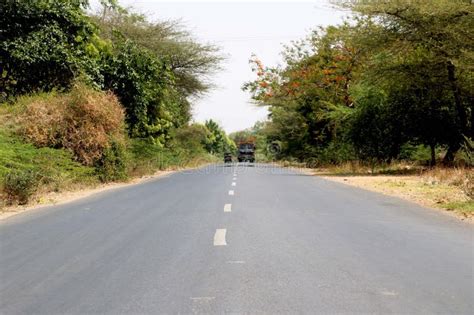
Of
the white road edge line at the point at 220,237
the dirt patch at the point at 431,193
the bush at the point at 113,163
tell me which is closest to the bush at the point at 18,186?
the white road edge line at the point at 220,237

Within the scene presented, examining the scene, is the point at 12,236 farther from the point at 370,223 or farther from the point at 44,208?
the point at 370,223

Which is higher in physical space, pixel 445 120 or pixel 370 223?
pixel 445 120

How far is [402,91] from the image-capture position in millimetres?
26531

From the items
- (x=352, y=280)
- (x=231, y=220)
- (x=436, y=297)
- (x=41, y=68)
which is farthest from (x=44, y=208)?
(x=41, y=68)

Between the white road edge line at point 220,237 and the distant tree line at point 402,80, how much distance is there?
44.6ft

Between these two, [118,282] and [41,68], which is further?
[41,68]

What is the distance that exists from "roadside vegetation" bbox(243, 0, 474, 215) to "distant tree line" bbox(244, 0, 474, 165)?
0.14ft

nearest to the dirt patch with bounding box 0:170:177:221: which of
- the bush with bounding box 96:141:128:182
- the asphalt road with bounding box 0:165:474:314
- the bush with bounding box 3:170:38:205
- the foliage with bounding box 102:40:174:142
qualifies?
the bush with bounding box 3:170:38:205

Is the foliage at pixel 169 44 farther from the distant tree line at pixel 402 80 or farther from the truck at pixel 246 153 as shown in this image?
the truck at pixel 246 153

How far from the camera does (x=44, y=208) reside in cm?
1285

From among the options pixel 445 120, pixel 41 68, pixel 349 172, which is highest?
pixel 41 68

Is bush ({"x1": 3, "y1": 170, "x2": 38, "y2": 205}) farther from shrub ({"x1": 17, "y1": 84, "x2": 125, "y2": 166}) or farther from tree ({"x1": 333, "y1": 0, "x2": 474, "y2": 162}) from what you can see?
tree ({"x1": 333, "y1": 0, "x2": 474, "y2": 162})

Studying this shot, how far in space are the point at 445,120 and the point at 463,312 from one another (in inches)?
907

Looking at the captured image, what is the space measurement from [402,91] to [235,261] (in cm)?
2174
